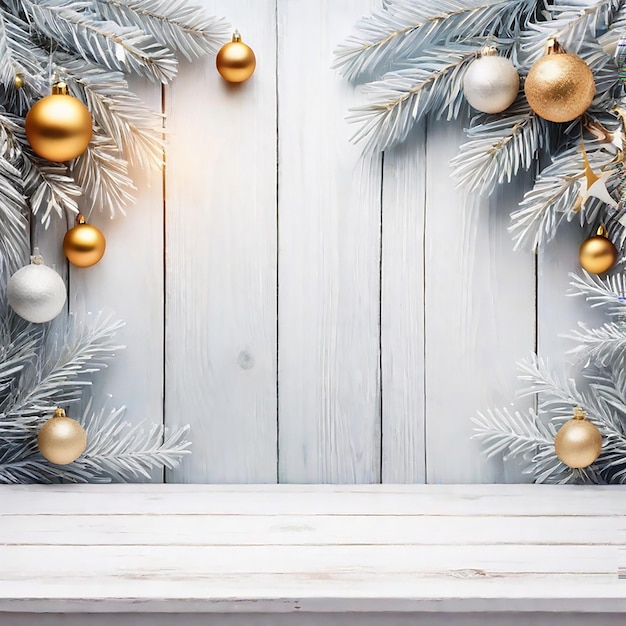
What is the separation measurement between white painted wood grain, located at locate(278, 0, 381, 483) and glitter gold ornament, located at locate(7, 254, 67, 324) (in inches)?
11.3

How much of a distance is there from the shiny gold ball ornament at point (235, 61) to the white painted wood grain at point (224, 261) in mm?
29

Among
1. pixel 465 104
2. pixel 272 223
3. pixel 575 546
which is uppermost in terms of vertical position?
pixel 465 104

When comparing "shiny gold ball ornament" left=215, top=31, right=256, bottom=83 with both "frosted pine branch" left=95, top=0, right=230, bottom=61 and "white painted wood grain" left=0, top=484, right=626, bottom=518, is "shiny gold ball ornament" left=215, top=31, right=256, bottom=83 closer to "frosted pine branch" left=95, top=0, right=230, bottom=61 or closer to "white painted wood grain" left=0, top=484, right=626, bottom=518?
"frosted pine branch" left=95, top=0, right=230, bottom=61

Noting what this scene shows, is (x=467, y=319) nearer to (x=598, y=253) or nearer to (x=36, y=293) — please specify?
(x=598, y=253)

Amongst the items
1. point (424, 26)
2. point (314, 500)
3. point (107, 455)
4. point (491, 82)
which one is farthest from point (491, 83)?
point (107, 455)

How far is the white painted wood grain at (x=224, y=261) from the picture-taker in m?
0.85

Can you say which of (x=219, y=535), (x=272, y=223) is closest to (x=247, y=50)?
(x=272, y=223)

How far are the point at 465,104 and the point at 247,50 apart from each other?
29 centimetres

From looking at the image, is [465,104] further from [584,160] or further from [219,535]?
[219,535]

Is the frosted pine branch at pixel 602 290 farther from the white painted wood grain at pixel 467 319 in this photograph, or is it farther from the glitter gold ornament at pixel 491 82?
the glitter gold ornament at pixel 491 82

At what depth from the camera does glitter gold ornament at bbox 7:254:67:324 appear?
786 mm

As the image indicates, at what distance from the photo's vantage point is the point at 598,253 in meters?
0.81

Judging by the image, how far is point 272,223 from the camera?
861mm

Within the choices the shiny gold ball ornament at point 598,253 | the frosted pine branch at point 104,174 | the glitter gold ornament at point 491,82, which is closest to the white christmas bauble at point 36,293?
the frosted pine branch at point 104,174
